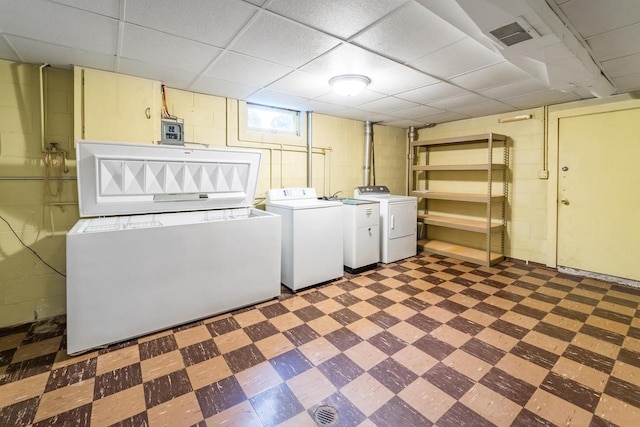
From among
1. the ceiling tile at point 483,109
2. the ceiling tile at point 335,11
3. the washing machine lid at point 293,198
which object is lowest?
the washing machine lid at point 293,198

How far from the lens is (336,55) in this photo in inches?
88.2

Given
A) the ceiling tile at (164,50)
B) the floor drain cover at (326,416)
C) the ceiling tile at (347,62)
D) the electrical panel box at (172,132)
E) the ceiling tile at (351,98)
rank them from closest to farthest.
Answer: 1. the floor drain cover at (326,416)
2. the ceiling tile at (164,50)
3. the ceiling tile at (347,62)
4. the electrical panel box at (172,132)
5. the ceiling tile at (351,98)

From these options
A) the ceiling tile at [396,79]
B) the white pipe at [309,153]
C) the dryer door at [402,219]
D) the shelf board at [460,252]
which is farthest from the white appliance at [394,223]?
the ceiling tile at [396,79]

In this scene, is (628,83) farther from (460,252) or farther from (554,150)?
(460,252)

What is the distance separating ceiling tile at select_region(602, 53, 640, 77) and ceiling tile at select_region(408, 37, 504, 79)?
977 millimetres

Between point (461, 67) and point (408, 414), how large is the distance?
2.62 meters

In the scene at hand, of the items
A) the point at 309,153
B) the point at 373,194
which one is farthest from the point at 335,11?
the point at 373,194

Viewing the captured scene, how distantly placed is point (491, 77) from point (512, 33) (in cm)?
116

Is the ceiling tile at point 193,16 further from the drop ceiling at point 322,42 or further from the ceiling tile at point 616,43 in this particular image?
the ceiling tile at point 616,43

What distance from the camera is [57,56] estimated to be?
7.29ft

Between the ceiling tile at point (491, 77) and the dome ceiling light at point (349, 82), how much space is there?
0.88 metres

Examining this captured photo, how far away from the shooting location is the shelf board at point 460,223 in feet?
13.5

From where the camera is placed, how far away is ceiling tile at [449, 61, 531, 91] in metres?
2.52

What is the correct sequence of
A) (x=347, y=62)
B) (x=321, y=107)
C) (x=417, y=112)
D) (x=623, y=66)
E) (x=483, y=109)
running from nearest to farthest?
(x=347, y=62) < (x=623, y=66) < (x=321, y=107) < (x=483, y=109) < (x=417, y=112)
